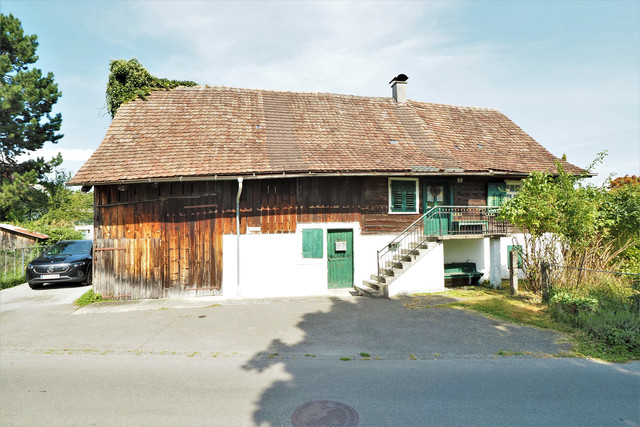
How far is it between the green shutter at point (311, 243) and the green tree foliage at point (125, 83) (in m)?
8.98

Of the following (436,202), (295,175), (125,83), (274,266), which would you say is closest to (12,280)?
(125,83)

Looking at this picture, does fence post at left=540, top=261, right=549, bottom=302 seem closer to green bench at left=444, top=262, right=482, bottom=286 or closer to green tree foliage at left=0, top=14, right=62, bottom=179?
green bench at left=444, top=262, right=482, bottom=286

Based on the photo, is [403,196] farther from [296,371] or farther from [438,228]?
[296,371]

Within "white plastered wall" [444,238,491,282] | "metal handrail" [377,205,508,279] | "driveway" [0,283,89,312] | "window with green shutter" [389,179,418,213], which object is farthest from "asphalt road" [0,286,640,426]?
"window with green shutter" [389,179,418,213]

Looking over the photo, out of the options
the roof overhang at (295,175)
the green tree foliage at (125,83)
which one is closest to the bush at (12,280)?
the roof overhang at (295,175)

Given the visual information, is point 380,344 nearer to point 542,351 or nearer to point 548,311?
point 542,351

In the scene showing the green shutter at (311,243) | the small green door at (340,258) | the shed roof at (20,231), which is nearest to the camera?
the green shutter at (311,243)

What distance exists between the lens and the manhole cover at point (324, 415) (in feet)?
11.7

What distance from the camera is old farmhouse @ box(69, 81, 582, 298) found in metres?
10.4

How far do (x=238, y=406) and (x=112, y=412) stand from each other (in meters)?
1.49

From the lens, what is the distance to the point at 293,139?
12297 mm

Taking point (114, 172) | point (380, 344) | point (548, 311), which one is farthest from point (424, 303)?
point (114, 172)

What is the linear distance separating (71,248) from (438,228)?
48.2 ft

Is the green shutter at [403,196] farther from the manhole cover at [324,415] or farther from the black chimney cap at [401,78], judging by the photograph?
the manhole cover at [324,415]
